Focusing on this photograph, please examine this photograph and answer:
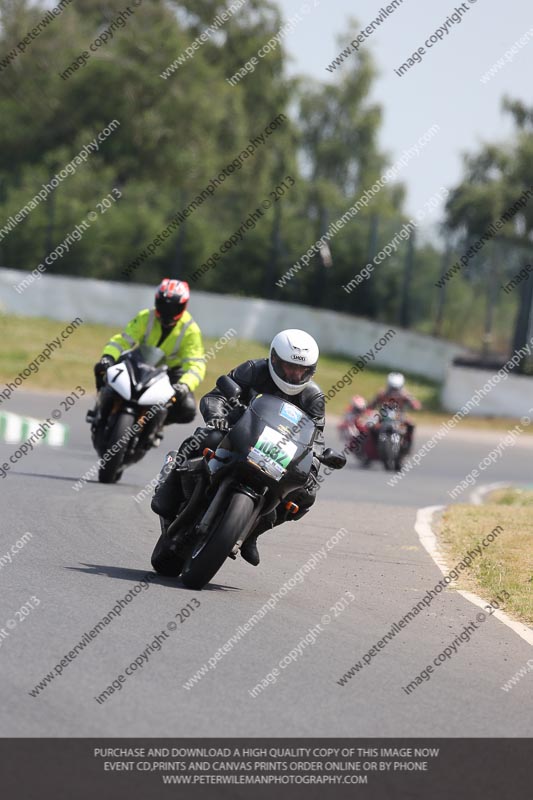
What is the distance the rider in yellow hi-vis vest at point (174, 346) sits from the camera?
44.0 ft

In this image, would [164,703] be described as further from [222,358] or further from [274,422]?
[222,358]

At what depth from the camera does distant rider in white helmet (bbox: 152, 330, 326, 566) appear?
8.55 metres

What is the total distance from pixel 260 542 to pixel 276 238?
28635 mm

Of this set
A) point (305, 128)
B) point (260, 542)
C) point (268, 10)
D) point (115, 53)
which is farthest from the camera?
point (305, 128)

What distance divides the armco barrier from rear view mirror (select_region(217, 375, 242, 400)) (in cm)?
2673

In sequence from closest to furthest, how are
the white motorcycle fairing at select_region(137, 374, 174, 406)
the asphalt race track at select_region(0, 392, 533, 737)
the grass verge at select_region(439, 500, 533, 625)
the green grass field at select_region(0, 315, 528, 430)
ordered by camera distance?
the asphalt race track at select_region(0, 392, 533, 737), the grass verge at select_region(439, 500, 533, 625), the white motorcycle fairing at select_region(137, 374, 174, 406), the green grass field at select_region(0, 315, 528, 430)

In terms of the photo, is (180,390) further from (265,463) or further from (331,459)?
(265,463)

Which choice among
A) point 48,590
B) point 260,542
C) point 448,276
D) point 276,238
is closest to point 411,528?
point 260,542

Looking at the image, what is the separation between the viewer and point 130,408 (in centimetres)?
1322

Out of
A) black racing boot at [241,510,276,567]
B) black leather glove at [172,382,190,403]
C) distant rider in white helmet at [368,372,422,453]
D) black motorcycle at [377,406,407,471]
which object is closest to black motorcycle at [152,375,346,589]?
black racing boot at [241,510,276,567]

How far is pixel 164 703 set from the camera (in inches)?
226
